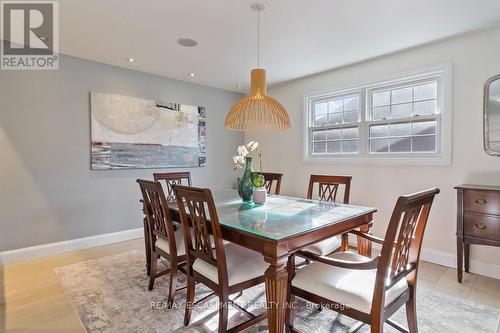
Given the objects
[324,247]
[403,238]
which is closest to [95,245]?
[324,247]

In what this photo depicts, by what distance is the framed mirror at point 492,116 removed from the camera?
263cm

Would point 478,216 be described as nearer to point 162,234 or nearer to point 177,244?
point 177,244

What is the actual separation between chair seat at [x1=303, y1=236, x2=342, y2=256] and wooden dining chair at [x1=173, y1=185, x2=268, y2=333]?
550mm

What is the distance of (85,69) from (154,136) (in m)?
1.22

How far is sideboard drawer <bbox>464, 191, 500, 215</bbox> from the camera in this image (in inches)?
93.7

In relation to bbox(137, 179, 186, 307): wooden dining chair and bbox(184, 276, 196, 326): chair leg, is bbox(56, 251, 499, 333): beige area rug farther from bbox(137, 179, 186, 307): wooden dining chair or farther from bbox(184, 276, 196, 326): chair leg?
bbox(137, 179, 186, 307): wooden dining chair

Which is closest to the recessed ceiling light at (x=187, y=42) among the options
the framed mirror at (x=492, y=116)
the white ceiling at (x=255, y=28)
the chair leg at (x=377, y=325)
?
the white ceiling at (x=255, y=28)

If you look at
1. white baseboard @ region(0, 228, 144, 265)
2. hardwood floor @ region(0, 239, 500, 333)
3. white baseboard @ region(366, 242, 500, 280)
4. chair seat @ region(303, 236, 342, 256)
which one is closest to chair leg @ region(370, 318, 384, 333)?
chair seat @ region(303, 236, 342, 256)

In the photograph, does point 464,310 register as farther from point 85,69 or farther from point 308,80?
point 85,69

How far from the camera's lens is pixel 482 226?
8.06 feet

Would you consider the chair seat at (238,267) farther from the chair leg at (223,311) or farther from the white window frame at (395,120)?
the white window frame at (395,120)

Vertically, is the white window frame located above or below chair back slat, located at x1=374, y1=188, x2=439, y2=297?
above


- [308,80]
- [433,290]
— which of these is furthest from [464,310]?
[308,80]

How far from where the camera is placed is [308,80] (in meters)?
4.25
